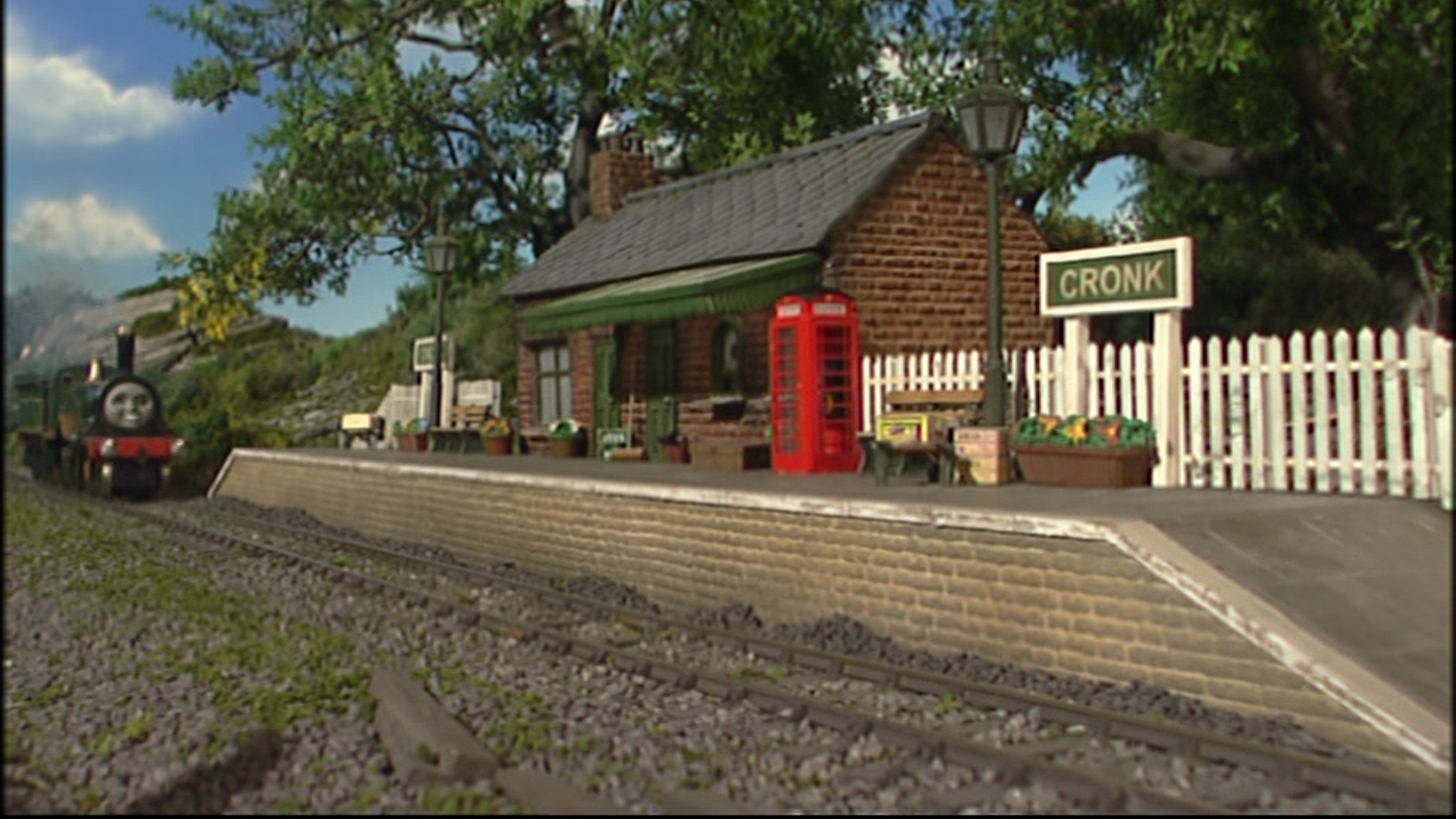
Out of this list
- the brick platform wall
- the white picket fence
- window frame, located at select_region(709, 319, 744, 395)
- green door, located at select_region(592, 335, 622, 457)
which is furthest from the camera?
green door, located at select_region(592, 335, 622, 457)

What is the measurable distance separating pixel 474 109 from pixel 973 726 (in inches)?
826

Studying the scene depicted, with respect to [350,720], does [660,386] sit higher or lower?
higher

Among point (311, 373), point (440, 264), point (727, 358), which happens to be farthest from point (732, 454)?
point (311, 373)

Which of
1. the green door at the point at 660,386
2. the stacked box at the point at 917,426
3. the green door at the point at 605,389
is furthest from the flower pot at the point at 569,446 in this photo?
the stacked box at the point at 917,426

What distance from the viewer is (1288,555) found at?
7.23m

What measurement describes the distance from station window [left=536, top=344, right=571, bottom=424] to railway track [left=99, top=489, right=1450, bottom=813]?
9.23m

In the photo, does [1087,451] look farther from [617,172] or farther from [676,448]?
[617,172]

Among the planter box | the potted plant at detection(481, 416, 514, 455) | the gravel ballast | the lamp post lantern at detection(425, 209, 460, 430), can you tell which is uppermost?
the lamp post lantern at detection(425, 209, 460, 430)

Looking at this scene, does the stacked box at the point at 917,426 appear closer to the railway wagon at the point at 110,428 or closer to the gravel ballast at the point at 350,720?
the gravel ballast at the point at 350,720

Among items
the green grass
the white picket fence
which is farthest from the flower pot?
the white picket fence

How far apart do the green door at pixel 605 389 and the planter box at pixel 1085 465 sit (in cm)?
827

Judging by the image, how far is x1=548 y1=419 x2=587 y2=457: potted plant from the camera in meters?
18.7

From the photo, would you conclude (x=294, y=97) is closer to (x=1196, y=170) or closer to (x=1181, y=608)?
(x=1196, y=170)

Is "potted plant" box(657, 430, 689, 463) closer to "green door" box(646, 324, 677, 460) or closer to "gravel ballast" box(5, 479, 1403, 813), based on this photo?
"green door" box(646, 324, 677, 460)
